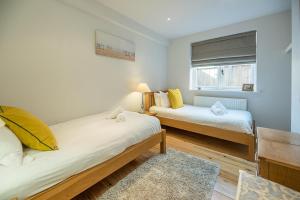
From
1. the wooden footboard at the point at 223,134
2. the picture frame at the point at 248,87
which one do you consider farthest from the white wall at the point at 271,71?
the wooden footboard at the point at 223,134

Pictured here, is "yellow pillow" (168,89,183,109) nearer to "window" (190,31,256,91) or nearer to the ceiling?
"window" (190,31,256,91)

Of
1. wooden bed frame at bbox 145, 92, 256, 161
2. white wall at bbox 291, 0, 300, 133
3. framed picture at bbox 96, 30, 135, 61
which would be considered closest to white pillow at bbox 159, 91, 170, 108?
wooden bed frame at bbox 145, 92, 256, 161

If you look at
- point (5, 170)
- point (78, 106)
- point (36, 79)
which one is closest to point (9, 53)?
point (36, 79)

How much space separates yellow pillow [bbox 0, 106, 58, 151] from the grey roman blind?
3.70m

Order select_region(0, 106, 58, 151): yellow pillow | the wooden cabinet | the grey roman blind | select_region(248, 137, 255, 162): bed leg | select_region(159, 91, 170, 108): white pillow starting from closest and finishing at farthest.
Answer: the wooden cabinet → select_region(0, 106, 58, 151): yellow pillow → select_region(248, 137, 255, 162): bed leg → the grey roman blind → select_region(159, 91, 170, 108): white pillow

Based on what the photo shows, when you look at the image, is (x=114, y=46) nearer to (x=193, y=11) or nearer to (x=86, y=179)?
(x=193, y=11)

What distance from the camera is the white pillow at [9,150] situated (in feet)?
3.34

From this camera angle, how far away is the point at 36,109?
198 cm

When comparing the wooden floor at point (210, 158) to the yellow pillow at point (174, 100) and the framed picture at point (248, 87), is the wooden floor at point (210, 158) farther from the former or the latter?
the framed picture at point (248, 87)

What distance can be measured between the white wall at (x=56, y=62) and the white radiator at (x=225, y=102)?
1.99 metres

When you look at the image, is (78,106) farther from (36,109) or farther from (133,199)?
(133,199)

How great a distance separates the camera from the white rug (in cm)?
150

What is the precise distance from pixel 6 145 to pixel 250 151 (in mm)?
2886

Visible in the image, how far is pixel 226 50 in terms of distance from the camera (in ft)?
11.3
